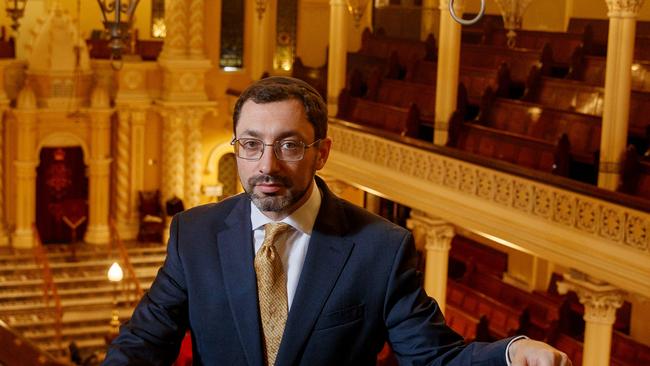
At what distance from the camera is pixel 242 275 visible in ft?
8.84

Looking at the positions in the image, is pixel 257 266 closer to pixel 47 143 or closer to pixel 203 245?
pixel 203 245

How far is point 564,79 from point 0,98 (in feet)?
33.3

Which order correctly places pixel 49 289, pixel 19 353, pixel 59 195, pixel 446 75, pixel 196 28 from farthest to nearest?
pixel 196 28
pixel 59 195
pixel 49 289
pixel 446 75
pixel 19 353

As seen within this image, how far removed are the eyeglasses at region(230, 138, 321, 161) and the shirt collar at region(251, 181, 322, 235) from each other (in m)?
0.16

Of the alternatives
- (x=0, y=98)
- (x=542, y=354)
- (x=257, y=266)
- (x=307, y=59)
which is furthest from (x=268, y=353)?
(x=307, y=59)

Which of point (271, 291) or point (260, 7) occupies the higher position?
point (260, 7)

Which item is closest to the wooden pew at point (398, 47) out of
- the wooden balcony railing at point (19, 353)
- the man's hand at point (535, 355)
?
the man's hand at point (535, 355)

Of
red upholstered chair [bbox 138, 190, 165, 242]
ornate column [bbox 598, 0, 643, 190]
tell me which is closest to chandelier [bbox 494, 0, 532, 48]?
ornate column [bbox 598, 0, 643, 190]

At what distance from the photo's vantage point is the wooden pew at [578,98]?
13.7m

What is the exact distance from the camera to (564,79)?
14.9 metres

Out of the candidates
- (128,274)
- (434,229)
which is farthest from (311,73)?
(434,229)

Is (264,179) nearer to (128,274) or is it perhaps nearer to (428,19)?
(128,274)

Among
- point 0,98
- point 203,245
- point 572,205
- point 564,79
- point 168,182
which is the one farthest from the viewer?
point 168,182

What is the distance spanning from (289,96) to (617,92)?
10515 millimetres
